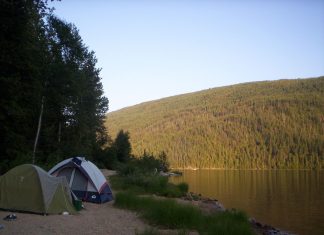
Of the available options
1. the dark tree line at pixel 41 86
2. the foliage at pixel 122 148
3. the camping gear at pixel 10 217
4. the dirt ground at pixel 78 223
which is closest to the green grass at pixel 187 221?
the dirt ground at pixel 78 223

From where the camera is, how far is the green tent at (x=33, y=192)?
38.9 ft

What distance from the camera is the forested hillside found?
134 meters

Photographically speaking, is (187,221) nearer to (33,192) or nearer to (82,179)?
(33,192)

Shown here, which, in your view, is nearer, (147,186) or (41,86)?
(41,86)

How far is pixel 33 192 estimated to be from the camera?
12000mm

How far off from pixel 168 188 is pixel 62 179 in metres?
11.9

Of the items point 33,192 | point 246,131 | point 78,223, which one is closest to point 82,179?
point 33,192

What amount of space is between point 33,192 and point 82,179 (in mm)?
3691

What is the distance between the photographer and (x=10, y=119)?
16641mm

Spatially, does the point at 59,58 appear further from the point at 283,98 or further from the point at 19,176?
the point at 283,98

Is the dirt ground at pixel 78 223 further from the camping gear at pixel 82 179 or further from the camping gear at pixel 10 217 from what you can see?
the camping gear at pixel 82 179

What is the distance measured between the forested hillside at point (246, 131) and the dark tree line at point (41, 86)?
103 meters

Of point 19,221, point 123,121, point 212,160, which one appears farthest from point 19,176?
point 123,121

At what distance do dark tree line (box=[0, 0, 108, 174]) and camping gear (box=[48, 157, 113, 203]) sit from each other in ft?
7.57
